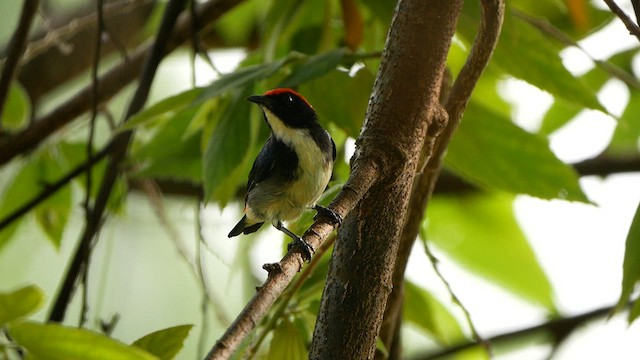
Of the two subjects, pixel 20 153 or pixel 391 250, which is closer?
pixel 391 250

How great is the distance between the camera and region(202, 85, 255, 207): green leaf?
1.06 metres

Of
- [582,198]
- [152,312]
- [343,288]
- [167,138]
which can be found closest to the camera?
[343,288]

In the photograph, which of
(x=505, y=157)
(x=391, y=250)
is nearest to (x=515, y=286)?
(x=505, y=157)

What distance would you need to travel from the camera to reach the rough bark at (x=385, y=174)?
78 centimetres

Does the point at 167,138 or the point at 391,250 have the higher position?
the point at 167,138

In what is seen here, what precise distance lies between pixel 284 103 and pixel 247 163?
0.49 ft

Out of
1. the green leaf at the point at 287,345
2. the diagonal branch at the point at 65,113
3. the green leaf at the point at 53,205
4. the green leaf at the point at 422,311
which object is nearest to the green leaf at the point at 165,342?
the green leaf at the point at 287,345

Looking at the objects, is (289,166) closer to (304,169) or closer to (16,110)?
(304,169)

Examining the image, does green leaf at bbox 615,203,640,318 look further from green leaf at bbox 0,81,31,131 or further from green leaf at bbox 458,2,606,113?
green leaf at bbox 0,81,31,131

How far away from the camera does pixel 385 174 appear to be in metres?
0.81

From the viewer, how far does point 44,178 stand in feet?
5.63

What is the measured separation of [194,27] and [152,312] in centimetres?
102

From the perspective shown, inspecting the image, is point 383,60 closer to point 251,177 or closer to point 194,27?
point 251,177

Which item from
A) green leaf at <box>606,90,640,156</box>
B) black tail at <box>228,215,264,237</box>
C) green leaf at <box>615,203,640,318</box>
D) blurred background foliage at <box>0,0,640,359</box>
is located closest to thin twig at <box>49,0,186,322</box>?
blurred background foliage at <box>0,0,640,359</box>
